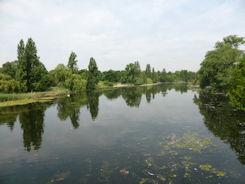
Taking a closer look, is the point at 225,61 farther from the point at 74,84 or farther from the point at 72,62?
the point at 72,62

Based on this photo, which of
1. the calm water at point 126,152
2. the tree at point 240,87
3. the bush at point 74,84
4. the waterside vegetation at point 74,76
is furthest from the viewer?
the bush at point 74,84

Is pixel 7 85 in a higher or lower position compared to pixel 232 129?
higher

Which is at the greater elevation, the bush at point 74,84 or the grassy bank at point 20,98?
the bush at point 74,84

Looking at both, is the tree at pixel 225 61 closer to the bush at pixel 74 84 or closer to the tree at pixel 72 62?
the bush at pixel 74 84

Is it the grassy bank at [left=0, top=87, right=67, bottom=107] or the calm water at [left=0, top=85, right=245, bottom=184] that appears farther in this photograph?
the grassy bank at [left=0, top=87, right=67, bottom=107]

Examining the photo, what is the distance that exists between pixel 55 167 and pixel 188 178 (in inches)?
450

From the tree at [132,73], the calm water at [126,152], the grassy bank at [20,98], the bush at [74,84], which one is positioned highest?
the tree at [132,73]

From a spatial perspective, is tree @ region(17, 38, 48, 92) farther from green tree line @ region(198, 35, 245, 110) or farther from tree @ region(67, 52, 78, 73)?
green tree line @ region(198, 35, 245, 110)

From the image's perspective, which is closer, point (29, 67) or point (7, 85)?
point (7, 85)

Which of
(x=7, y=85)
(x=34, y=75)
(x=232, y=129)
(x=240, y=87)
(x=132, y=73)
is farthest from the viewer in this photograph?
(x=132, y=73)

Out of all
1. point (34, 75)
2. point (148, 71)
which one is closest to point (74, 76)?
point (34, 75)

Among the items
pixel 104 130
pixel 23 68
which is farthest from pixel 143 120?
pixel 23 68

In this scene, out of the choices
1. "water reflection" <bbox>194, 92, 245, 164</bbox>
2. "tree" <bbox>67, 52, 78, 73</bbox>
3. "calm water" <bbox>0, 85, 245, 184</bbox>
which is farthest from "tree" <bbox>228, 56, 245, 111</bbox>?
"tree" <bbox>67, 52, 78, 73</bbox>

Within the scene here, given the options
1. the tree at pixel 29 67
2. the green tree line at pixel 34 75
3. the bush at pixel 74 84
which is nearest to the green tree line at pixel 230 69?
the bush at pixel 74 84
